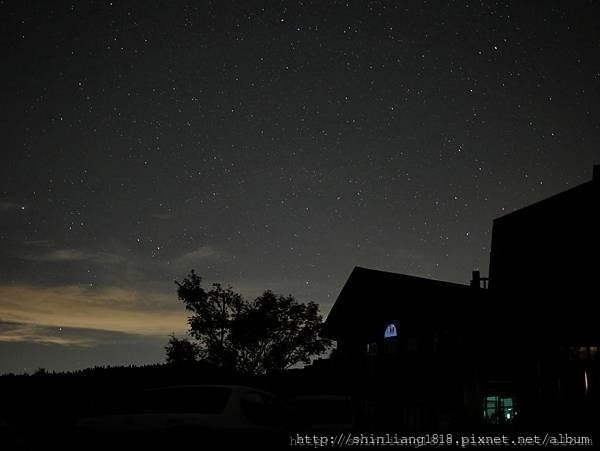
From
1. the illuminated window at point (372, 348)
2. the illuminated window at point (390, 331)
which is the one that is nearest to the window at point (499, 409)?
the illuminated window at point (390, 331)

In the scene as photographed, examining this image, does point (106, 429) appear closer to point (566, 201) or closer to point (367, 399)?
point (566, 201)

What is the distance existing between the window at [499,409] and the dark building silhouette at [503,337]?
4cm

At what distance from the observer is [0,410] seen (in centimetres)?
2041

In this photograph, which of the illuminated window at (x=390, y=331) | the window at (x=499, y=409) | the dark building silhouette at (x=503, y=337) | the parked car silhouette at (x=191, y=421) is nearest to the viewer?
the parked car silhouette at (x=191, y=421)

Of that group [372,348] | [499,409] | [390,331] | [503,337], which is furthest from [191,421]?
[372,348]

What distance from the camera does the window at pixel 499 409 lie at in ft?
85.9

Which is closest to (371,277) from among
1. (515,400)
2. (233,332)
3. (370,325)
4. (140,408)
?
(370,325)

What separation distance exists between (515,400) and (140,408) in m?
19.2

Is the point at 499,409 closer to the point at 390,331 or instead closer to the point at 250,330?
the point at 390,331

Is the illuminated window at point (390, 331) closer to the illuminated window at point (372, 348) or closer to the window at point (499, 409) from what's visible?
the illuminated window at point (372, 348)

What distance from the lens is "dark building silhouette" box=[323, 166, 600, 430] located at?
76.5 feet

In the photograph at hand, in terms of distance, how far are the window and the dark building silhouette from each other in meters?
0.04

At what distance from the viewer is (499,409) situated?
26.4 m

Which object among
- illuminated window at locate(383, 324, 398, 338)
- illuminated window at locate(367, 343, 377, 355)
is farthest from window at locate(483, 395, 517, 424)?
→ illuminated window at locate(367, 343, 377, 355)
